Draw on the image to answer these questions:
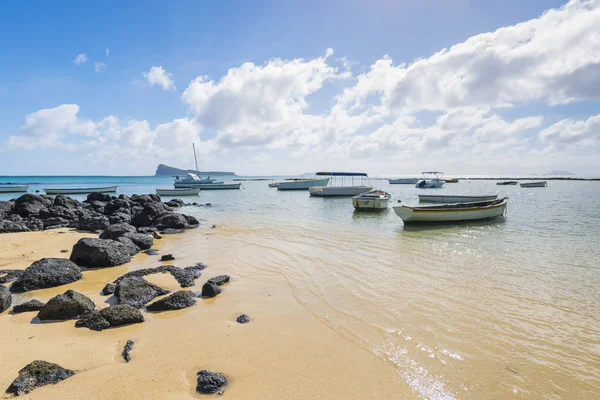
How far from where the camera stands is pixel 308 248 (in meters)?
13.1

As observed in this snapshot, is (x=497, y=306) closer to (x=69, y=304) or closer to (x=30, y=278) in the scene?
(x=69, y=304)

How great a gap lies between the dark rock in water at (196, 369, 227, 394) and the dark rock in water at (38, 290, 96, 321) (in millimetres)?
3401

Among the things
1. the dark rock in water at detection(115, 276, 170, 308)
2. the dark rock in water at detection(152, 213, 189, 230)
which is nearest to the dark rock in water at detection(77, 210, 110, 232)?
the dark rock in water at detection(152, 213, 189, 230)

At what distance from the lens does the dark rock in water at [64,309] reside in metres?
6.07

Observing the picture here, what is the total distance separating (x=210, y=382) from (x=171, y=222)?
1577 cm

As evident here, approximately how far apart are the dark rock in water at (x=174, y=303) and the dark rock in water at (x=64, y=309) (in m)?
1.19

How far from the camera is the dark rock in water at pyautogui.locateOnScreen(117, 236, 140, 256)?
38.4 ft

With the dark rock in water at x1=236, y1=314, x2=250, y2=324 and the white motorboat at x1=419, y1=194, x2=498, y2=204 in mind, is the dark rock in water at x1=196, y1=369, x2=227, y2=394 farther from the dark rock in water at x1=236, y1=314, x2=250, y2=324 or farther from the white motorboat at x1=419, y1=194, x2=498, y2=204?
the white motorboat at x1=419, y1=194, x2=498, y2=204

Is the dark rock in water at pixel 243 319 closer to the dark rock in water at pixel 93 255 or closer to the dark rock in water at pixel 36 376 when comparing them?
the dark rock in water at pixel 36 376

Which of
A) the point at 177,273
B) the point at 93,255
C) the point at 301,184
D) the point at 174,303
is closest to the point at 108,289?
the point at 177,273

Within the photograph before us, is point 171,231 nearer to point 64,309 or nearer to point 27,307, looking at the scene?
point 27,307

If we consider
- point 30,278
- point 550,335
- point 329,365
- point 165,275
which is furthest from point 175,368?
point 550,335

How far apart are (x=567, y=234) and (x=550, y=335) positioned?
13872 millimetres

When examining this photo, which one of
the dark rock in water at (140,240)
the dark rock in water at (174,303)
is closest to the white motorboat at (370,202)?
the dark rock in water at (140,240)
